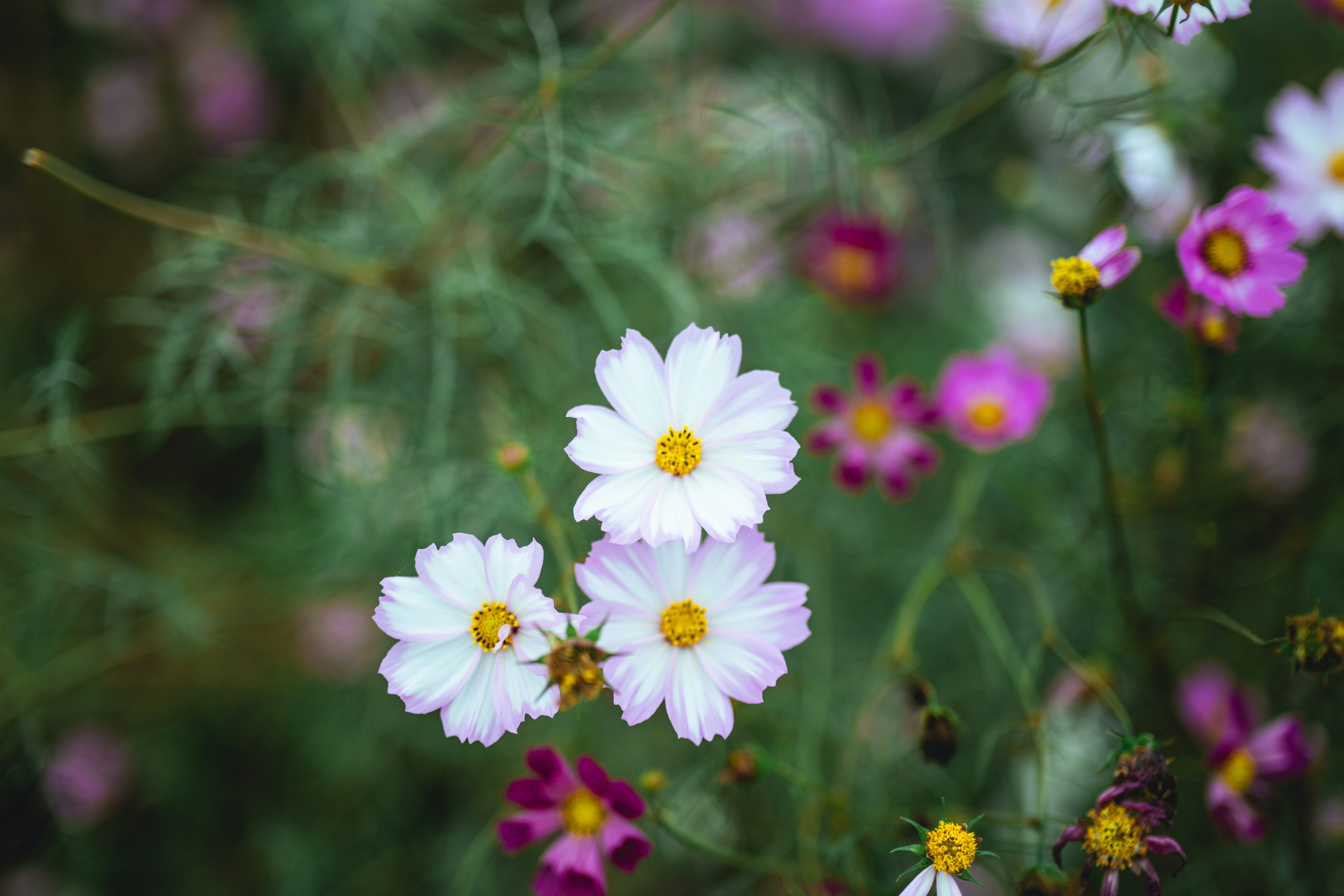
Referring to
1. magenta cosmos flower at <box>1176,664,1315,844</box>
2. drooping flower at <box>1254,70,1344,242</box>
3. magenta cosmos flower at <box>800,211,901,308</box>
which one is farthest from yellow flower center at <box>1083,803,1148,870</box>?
magenta cosmos flower at <box>800,211,901,308</box>

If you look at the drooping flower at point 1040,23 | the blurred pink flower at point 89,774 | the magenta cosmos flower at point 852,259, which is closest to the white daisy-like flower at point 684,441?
the drooping flower at point 1040,23

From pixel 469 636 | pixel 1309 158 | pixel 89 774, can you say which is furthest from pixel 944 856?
pixel 89 774

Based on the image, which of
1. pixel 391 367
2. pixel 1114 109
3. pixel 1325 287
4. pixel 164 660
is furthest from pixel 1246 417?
pixel 164 660

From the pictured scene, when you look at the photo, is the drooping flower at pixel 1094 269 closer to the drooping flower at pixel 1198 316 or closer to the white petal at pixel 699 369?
the drooping flower at pixel 1198 316

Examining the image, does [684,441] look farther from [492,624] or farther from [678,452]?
[492,624]

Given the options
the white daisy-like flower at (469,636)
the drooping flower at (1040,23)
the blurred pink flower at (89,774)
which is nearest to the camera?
the white daisy-like flower at (469,636)

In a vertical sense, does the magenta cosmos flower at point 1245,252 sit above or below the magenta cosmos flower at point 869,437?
above

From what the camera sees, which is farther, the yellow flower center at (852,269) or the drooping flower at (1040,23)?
the yellow flower center at (852,269)

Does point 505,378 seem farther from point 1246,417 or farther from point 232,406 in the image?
point 1246,417
